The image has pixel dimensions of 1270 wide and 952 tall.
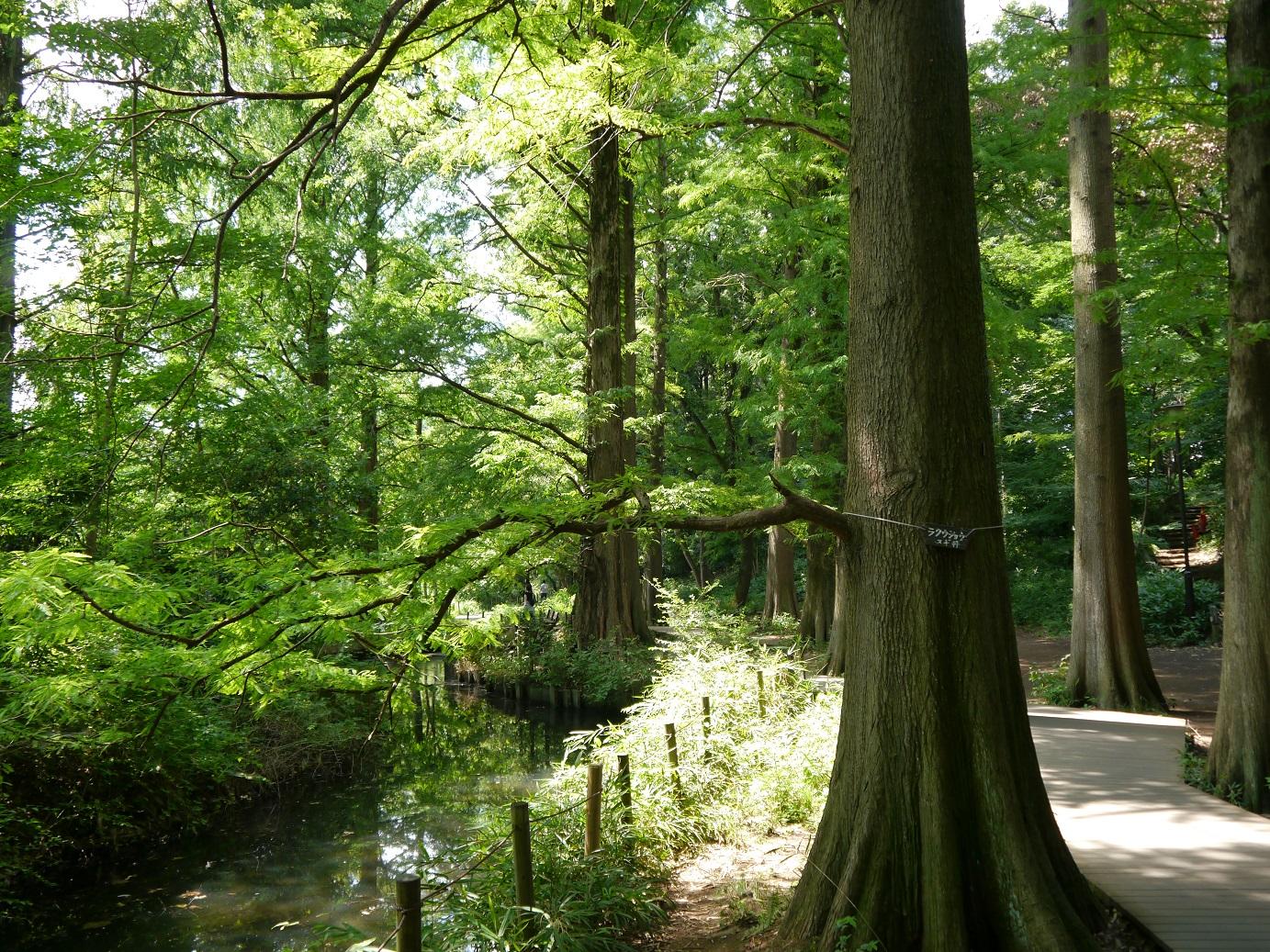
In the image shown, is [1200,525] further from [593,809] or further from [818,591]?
[593,809]

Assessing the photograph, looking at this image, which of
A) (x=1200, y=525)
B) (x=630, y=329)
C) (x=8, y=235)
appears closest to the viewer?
(x=8, y=235)

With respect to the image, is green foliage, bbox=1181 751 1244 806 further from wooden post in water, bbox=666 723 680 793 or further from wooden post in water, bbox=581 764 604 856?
wooden post in water, bbox=581 764 604 856

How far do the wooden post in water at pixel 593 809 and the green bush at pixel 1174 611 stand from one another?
14.0 m

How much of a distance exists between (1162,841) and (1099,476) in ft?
18.5

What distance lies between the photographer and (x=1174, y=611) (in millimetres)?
16984

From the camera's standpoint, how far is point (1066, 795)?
6168mm

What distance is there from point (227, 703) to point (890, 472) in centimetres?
864

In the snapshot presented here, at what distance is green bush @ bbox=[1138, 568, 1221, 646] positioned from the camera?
16188 mm

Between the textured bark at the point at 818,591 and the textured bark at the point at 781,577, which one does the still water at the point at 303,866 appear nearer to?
the textured bark at the point at 818,591

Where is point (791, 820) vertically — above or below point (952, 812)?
below

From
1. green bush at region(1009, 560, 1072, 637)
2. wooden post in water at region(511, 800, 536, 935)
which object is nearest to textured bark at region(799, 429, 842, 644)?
green bush at region(1009, 560, 1072, 637)

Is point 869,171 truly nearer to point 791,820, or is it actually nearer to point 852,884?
point 852,884

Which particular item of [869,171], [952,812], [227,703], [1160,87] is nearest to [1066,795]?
[952,812]

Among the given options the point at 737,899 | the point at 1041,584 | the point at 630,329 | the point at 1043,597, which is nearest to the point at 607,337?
the point at 630,329
